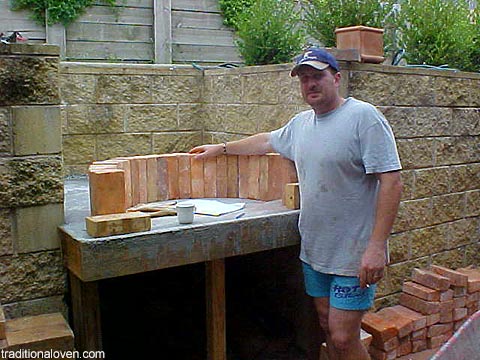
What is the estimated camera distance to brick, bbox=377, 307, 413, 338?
3768mm

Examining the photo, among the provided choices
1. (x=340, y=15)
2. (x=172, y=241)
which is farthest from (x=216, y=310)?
(x=340, y=15)

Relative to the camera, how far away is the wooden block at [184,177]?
3545 mm

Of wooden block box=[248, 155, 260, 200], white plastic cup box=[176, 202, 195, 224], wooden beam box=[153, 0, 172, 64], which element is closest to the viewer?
white plastic cup box=[176, 202, 195, 224]

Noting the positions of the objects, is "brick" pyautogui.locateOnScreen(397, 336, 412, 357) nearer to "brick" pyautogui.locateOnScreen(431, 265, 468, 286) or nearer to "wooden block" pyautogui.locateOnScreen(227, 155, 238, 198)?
"brick" pyautogui.locateOnScreen(431, 265, 468, 286)

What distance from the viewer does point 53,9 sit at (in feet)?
15.8

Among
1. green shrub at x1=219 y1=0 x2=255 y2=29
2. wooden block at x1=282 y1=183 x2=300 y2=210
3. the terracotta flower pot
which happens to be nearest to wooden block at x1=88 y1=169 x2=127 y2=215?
wooden block at x1=282 y1=183 x2=300 y2=210

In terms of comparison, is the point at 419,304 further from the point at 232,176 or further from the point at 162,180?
the point at 162,180

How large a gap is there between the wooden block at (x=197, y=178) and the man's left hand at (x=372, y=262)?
4.48ft

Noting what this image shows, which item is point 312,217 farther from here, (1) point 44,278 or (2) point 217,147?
(1) point 44,278

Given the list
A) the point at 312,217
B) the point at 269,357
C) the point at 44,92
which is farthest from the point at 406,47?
the point at 44,92

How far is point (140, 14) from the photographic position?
519 cm

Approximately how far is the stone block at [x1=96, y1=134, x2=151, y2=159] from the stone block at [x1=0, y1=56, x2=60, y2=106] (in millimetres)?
1874

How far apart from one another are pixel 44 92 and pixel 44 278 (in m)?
0.91

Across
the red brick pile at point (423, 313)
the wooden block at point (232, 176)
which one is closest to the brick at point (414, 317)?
the red brick pile at point (423, 313)
